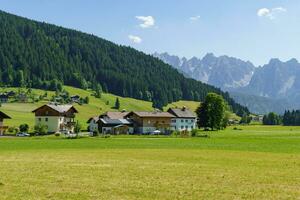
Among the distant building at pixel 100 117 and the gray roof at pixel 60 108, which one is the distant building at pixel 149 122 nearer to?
the distant building at pixel 100 117

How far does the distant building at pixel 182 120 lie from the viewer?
172250 mm

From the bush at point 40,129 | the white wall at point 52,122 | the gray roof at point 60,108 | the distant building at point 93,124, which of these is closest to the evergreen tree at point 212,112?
the distant building at point 93,124

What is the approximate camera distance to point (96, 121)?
6216 inches

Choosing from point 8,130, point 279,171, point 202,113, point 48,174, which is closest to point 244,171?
point 279,171

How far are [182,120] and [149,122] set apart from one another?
18454 millimetres

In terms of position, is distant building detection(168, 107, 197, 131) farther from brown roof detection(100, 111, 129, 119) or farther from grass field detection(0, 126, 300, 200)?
grass field detection(0, 126, 300, 200)

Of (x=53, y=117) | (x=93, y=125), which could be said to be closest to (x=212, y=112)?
(x=93, y=125)

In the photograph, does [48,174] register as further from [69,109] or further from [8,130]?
[69,109]

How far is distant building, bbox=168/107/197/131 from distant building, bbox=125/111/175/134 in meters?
5.31

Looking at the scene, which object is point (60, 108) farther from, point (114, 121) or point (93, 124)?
point (114, 121)

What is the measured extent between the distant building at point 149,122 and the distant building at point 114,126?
352cm

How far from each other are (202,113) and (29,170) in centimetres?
12557

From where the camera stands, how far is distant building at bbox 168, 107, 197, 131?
17225cm

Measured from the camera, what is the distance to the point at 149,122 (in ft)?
529
